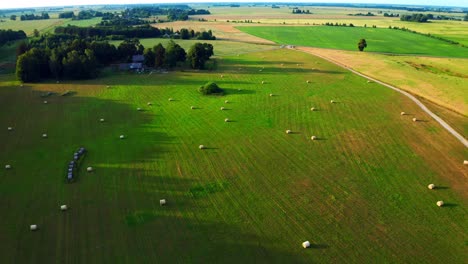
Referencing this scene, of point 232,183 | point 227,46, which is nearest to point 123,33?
point 227,46

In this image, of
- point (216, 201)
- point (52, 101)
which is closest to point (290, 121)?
point (216, 201)

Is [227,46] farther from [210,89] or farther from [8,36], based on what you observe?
[8,36]

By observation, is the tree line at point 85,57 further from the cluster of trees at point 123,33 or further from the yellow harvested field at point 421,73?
the yellow harvested field at point 421,73

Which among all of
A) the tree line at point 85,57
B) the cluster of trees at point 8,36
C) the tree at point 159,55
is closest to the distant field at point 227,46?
the tree line at point 85,57

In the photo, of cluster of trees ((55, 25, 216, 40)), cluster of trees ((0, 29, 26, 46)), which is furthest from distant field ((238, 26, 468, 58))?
cluster of trees ((0, 29, 26, 46))

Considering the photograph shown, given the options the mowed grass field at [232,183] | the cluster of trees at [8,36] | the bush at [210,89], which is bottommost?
the mowed grass field at [232,183]
